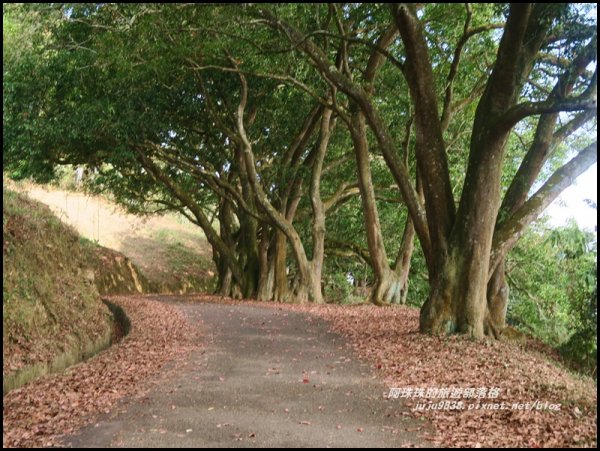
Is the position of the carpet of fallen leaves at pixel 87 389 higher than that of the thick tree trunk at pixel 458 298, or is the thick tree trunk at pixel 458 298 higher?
the thick tree trunk at pixel 458 298

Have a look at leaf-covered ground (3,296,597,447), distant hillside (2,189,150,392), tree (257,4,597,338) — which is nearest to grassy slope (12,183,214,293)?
distant hillside (2,189,150,392)

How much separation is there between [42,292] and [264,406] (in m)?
A: 7.37

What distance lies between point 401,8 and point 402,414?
7360mm

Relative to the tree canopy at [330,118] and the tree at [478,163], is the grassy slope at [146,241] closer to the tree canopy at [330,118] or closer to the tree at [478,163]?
the tree canopy at [330,118]

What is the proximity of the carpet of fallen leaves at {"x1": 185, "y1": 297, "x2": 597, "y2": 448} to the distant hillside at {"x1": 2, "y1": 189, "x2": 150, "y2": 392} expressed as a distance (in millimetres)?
5721

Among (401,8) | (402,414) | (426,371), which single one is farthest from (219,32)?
(402,414)

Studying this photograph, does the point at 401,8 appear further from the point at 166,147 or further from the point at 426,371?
the point at 166,147

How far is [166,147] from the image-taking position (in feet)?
70.9

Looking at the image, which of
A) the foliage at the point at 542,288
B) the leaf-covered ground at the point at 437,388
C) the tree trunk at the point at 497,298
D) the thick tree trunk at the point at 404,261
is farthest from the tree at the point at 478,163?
the thick tree trunk at the point at 404,261

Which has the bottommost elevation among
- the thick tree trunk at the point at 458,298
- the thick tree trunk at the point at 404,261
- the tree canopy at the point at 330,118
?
the thick tree trunk at the point at 458,298

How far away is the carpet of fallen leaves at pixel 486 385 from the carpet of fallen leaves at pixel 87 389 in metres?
3.45

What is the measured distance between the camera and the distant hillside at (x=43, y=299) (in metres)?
10.6

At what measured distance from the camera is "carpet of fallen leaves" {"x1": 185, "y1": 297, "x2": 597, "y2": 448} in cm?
602

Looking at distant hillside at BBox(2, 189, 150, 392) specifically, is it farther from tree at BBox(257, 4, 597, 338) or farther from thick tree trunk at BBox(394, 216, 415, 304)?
thick tree trunk at BBox(394, 216, 415, 304)
